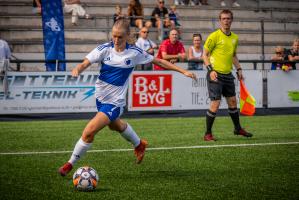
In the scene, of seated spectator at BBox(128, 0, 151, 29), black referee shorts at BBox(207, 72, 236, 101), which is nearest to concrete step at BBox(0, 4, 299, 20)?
seated spectator at BBox(128, 0, 151, 29)

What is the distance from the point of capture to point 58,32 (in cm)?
1820

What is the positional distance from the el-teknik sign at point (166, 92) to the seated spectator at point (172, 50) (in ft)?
1.59

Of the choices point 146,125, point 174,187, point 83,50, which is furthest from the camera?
point 83,50

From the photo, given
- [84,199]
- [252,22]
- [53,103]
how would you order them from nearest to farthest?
[84,199]
[53,103]
[252,22]

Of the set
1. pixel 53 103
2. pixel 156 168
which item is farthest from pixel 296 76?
pixel 156 168

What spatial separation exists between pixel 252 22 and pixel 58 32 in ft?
39.5

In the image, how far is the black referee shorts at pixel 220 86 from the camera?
40.0ft

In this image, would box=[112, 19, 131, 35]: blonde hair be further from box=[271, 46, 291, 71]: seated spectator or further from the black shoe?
box=[271, 46, 291, 71]: seated spectator

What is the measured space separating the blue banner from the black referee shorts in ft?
22.2

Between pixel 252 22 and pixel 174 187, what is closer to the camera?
pixel 174 187

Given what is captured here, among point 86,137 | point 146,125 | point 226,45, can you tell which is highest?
point 226,45

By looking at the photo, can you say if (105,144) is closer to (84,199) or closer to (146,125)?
(146,125)

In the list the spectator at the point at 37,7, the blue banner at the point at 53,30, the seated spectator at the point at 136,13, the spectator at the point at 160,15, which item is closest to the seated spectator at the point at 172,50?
the blue banner at the point at 53,30

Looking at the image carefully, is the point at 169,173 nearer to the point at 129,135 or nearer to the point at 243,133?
the point at 129,135
